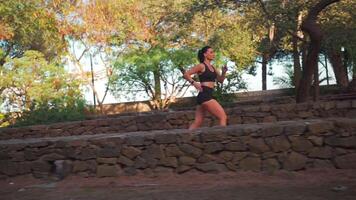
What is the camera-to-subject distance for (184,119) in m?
12.0

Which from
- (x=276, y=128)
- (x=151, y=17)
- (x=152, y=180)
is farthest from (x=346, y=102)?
(x=151, y=17)

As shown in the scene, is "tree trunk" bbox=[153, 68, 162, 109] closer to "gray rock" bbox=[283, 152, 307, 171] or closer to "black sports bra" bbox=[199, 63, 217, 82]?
"black sports bra" bbox=[199, 63, 217, 82]

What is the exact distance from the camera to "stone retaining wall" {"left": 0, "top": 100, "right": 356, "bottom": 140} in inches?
440

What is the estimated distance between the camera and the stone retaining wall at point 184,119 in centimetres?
1118

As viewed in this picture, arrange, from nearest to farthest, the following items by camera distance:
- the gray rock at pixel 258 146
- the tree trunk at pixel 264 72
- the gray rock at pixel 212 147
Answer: the gray rock at pixel 258 146 → the gray rock at pixel 212 147 → the tree trunk at pixel 264 72

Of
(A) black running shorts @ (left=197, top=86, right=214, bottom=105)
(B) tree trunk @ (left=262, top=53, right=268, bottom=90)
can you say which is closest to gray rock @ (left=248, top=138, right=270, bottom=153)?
(A) black running shorts @ (left=197, top=86, right=214, bottom=105)

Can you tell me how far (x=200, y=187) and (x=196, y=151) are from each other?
72cm

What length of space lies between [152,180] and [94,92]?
19.1m

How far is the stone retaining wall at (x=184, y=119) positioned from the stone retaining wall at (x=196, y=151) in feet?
16.3

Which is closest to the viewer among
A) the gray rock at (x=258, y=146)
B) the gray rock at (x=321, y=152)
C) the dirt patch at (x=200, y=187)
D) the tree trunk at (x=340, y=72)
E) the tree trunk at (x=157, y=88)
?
the dirt patch at (x=200, y=187)

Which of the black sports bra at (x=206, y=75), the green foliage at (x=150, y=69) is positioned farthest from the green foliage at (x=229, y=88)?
the black sports bra at (x=206, y=75)

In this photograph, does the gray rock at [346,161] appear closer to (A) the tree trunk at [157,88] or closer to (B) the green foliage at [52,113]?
(B) the green foliage at [52,113]

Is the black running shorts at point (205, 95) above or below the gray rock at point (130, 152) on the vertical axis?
above

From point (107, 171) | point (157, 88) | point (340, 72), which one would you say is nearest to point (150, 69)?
point (157, 88)
